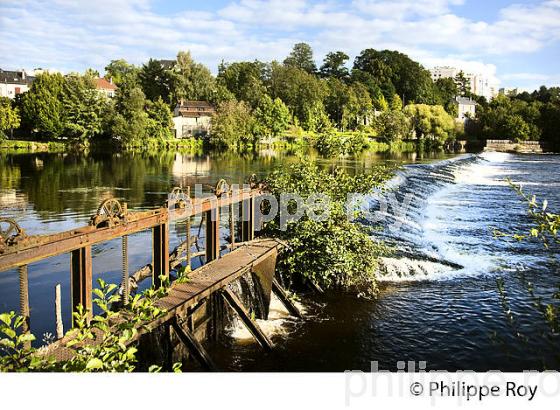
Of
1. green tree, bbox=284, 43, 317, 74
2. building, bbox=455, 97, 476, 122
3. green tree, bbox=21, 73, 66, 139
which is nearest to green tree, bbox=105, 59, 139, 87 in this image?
green tree, bbox=21, 73, 66, 139

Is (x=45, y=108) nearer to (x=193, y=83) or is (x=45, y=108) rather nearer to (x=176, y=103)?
(x=176, y=103)

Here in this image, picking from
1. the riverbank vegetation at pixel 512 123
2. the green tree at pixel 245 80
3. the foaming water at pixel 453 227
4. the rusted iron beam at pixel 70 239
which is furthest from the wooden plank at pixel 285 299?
the green tree at pixel 245 80

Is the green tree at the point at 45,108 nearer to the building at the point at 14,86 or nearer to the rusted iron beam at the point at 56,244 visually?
the building at the point at 14,86

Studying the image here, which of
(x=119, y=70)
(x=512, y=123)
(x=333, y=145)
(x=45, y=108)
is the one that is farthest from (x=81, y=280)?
(x=119, y=70)

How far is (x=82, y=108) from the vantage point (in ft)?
108

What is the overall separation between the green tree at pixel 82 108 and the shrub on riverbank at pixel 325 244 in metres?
29.4

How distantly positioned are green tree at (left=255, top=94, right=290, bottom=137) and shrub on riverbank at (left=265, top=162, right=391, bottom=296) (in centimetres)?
3190

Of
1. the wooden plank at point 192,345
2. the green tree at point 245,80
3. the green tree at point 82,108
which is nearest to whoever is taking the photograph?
the wooden plank at point 192,345

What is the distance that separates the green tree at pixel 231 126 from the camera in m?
37.0

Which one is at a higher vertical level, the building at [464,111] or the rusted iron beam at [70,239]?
the building at [464,111]

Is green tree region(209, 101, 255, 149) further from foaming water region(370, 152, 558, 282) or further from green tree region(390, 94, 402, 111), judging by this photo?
foaming water region(370, 152, 558, 282)

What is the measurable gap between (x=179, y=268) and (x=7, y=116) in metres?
28.3

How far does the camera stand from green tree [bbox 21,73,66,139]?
31297 mm
